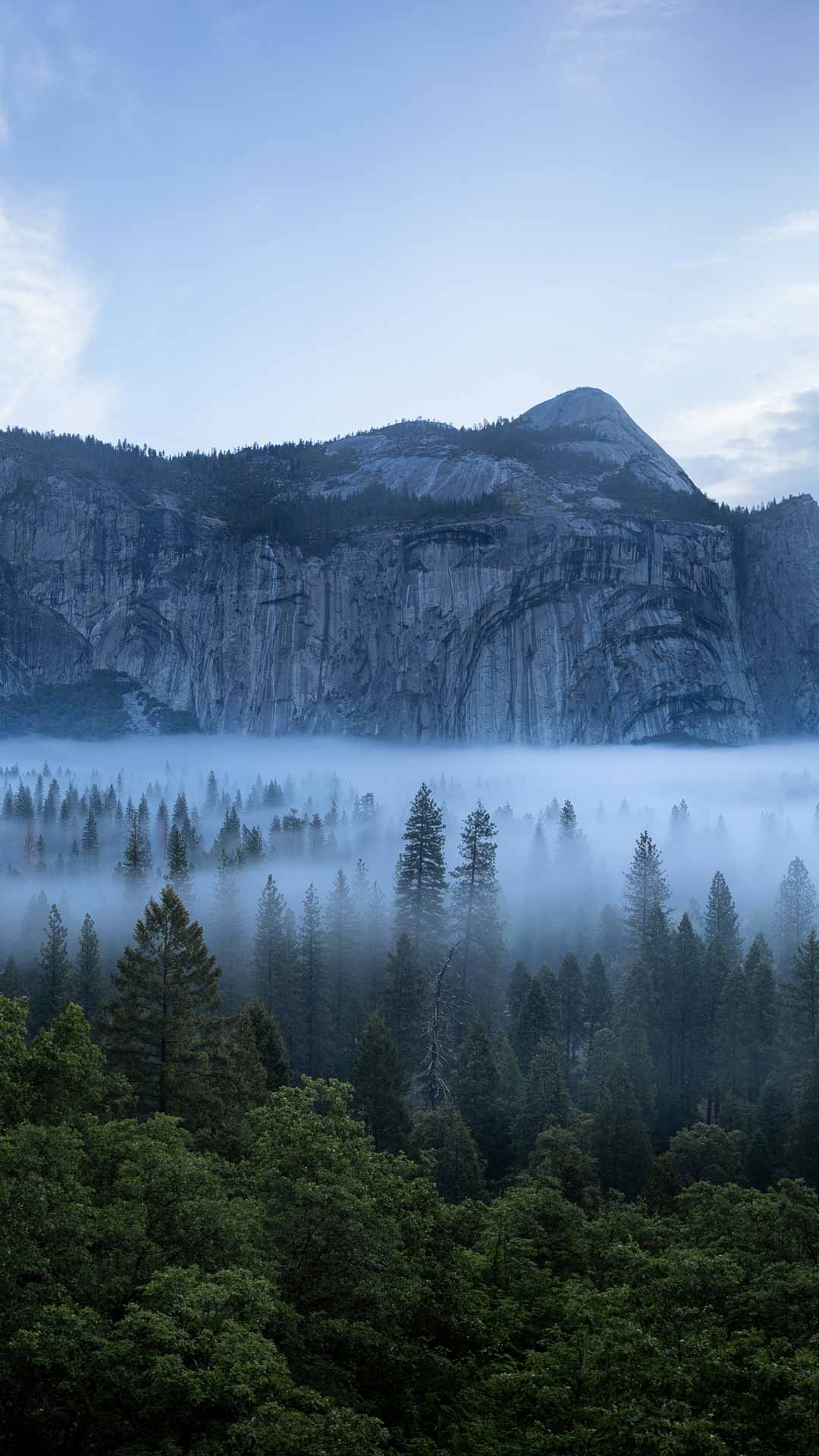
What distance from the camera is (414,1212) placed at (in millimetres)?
24094

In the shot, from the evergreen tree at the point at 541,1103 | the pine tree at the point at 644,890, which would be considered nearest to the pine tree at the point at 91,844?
the pine tree at the point at 644,890

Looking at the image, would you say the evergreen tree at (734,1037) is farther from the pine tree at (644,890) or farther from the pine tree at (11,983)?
the pine tree at (11,983)

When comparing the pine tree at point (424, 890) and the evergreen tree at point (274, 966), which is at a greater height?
the pine tree at point (424, 890)

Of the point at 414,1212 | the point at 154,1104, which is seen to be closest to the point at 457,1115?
the point at 154,1104

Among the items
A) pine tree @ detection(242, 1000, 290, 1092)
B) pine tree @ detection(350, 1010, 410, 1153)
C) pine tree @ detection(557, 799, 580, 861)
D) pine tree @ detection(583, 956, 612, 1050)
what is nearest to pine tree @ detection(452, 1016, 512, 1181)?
pine tree @ detection(350, 1010, 410, 1153)

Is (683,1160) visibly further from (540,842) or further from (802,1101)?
(540,842)

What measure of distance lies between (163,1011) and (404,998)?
3198 centimetres

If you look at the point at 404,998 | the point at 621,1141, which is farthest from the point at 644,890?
the point at 621,1141

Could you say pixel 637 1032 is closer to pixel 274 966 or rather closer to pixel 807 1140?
pixel 807 1140

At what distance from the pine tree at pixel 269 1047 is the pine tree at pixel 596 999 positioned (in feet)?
96.5

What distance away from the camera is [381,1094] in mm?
45500

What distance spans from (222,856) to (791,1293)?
7788 cm

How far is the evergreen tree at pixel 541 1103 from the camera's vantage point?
162 ft

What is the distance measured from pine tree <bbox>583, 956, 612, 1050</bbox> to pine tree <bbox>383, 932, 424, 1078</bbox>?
12.9 m
